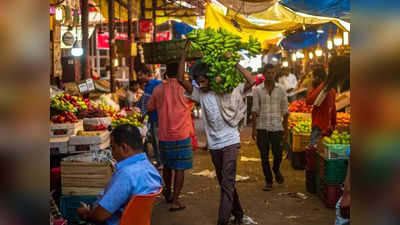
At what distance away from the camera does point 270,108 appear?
7926 millimetres

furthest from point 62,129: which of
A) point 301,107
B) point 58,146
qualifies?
point 301,107

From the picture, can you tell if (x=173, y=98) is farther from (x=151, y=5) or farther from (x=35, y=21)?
(x=151, y=5)

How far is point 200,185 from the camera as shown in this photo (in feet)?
27.7

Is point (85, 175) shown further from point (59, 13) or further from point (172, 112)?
point (59, 13)

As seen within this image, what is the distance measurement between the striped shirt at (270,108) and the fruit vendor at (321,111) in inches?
19.0

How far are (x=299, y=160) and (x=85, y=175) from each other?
17.8 feet

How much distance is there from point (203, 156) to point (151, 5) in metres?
14.0

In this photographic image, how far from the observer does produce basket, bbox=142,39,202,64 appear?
7578 mm

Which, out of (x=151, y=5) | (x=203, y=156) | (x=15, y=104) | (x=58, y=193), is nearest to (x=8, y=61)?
(x=15, y=104)

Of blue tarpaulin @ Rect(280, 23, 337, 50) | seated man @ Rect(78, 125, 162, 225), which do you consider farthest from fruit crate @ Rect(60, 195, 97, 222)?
blue tarpaulin @ Rect(280, 23, 337, 50)

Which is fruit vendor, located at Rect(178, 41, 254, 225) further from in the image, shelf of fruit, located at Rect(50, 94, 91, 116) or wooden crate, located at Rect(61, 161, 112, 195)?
shelf of fruit, located at Rect(50, 94, 91, 116)

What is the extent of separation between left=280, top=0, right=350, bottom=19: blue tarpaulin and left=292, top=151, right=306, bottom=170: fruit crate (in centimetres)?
299

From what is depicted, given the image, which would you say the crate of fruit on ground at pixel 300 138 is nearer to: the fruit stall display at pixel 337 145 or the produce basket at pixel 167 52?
the fruit stall display at pixel 337 145

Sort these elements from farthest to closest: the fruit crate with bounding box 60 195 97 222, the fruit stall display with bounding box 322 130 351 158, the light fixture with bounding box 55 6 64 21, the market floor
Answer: the light fixture with bounding box 55 6 64 21
the fruit stall display with bounding box 322 130 351 158
the market floor
the fruit crate with bounding box 60 195 97 222
